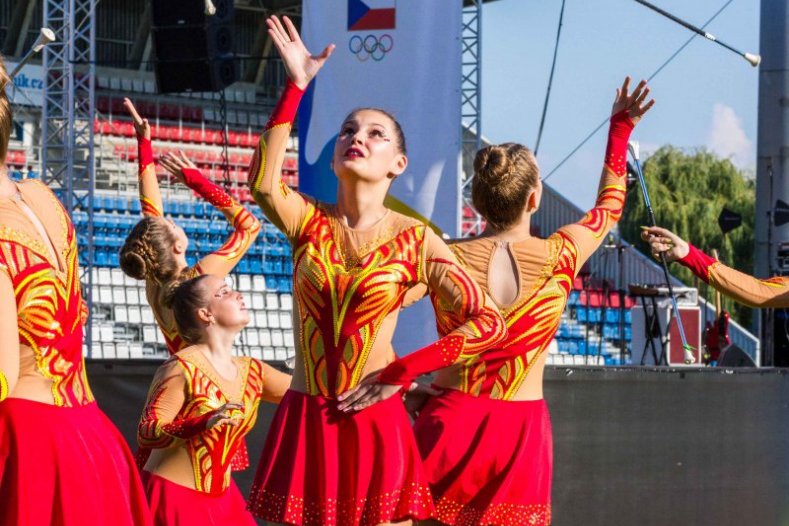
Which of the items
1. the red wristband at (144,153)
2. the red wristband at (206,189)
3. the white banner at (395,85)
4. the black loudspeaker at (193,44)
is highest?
the black loudspeaker at (193,44)

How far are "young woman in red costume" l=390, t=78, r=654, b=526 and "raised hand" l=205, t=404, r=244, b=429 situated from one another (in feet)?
1.78

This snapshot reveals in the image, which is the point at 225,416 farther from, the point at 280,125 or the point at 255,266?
the point at 255,266

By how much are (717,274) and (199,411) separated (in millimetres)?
1688

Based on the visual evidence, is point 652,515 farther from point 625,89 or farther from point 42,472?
point 42,472

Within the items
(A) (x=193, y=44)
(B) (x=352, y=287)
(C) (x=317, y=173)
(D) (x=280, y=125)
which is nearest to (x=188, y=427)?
(B) (x=352, y=287)

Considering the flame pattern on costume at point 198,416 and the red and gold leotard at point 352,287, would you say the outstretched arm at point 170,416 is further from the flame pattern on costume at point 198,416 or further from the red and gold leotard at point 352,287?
the red and gold leotard at point 352,287

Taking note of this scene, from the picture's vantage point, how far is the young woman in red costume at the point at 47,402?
2553 millimetres

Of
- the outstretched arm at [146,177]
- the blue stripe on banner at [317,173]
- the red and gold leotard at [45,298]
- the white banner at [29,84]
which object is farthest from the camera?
the white banner at [29,84]

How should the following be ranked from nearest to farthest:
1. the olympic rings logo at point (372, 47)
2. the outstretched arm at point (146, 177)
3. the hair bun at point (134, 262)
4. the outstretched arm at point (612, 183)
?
the outstretched arm at point (612, 183) < the hair bun at point (134, 262) < the outstretched arm at point (146, 177) < the olympic rings logo at point (372, 47)

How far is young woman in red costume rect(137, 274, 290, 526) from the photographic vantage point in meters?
3.88

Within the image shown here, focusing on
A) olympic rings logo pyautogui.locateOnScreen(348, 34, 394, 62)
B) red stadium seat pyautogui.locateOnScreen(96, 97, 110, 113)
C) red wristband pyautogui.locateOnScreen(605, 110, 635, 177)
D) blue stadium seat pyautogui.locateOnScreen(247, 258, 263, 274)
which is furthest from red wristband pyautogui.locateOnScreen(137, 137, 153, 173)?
red stadium seat pyautogui.locateOnScreen(96, 97, 110, 113)

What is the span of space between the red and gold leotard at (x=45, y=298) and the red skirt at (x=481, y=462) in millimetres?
1297

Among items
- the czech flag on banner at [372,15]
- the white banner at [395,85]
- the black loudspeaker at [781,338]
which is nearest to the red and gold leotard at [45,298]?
the black loudspeaker at [781,338]

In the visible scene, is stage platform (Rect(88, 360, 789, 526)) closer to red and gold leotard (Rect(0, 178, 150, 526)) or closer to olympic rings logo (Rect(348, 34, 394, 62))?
red and gold leotard (Rect(0, 178, 150, 526))
